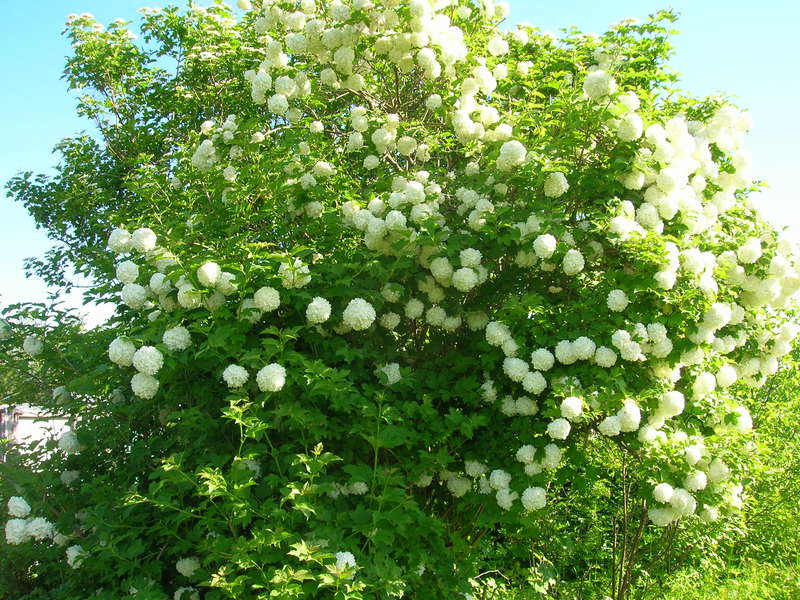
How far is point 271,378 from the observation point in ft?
9.91

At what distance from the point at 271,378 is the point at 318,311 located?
0.41 m

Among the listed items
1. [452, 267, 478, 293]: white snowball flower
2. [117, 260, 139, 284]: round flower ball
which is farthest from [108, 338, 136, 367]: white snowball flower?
[452, 267, 478, 293]: white snowball flower

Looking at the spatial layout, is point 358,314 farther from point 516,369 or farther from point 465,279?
point 516,369

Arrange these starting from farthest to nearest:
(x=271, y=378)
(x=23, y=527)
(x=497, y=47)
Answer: (x=497, y=47)
(x=23, y=527)
(x=271, y=378)

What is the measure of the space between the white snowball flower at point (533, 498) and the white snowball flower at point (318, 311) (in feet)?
4.31

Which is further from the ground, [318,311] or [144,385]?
[318,311]

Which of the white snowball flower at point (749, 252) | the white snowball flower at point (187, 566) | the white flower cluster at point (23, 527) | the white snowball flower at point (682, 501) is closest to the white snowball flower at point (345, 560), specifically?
the white snowball flower at point (187, 566)

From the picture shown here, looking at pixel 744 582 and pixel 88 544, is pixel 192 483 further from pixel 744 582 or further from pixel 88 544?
pixel 744 582

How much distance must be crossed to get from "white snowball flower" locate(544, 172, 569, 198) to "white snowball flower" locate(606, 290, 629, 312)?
0.63 meters

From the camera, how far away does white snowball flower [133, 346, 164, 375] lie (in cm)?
310

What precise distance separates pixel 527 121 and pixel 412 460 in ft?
6.39

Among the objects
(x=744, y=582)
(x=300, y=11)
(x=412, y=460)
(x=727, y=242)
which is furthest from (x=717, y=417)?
(x=300, y=11)

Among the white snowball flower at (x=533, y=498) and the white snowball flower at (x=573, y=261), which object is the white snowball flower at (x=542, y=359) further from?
the white snowball flower at (x=533, y=498)

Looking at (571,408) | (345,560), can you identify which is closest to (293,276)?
(345,560)
